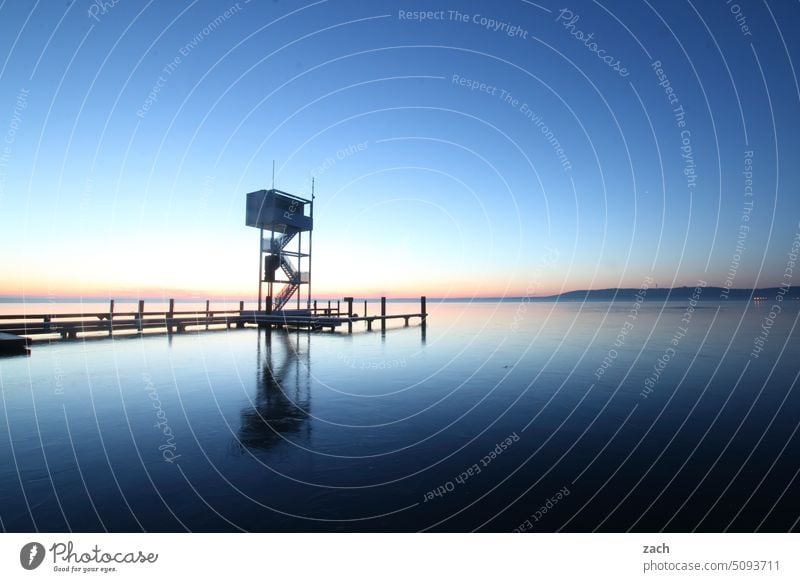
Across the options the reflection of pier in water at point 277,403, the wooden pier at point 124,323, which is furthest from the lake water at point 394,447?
the wooden pier at point 124,323

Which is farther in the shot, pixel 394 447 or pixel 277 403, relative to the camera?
pixel 277 403

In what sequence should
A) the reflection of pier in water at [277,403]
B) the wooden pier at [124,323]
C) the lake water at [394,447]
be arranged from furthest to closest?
the wooden pier at [124,323] < the reflection of pier in water at [277,403] < the lake water at [394,447]

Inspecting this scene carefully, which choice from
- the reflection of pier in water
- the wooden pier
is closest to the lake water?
the reflection of pier in water

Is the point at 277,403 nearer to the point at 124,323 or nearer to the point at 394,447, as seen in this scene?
the point at 394,447

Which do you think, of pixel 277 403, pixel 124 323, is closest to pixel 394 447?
pixel 277 403

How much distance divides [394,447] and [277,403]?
3.90 metres

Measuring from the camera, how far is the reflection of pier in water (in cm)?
713

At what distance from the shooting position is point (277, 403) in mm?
9312

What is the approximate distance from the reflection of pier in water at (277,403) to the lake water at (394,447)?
7 centimetres

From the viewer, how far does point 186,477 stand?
535 cm

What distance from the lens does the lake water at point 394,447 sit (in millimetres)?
4598

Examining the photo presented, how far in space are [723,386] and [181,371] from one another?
17.9 m

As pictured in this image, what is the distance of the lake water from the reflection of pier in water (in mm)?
65

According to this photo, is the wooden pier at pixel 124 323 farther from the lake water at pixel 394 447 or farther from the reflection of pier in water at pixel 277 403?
the reflection of pier in water at pixel 277 403
